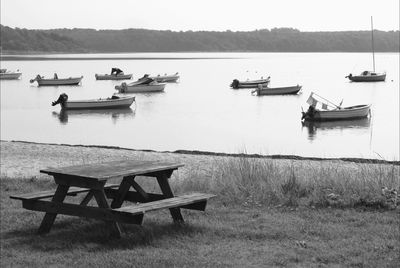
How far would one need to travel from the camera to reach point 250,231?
24.2 ft

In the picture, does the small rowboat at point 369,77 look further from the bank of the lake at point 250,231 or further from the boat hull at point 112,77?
the bank of the lake at point 250,231

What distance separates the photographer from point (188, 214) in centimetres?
835

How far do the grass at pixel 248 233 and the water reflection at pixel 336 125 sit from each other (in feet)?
91.1

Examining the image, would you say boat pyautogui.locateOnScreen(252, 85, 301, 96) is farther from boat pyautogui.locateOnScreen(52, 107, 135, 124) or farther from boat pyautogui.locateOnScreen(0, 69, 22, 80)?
boat pyautogui.locateOnScreen(0, 69, 22, 80)

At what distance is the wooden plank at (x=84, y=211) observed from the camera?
23.2 ft

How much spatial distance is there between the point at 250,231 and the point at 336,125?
32831 mm

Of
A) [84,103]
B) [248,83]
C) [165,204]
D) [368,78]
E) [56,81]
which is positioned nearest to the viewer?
[165,204]

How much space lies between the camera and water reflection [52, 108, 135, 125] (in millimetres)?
46719

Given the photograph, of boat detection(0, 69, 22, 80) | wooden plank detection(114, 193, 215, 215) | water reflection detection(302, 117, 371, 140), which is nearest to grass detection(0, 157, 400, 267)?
wooden plank detection(114, 193, 215, 215)

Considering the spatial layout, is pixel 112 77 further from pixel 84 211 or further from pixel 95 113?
pixel 84 211

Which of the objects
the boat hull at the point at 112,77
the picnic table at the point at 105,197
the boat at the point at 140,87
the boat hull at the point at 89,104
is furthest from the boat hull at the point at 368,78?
the picnic table at the point at 105,197

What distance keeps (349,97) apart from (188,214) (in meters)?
59.5

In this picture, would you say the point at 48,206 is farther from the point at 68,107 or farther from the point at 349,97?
the point at 349,97

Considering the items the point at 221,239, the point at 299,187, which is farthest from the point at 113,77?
the point at 221,239
